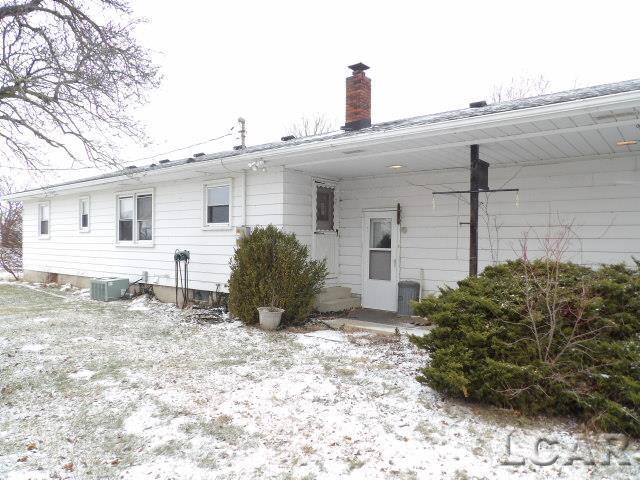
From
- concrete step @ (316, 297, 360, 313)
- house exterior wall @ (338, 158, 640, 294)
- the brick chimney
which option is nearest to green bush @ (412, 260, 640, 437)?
house exterior wall @ (338, 158, 640, 294)

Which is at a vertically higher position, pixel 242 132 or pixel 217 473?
pixel 242 132

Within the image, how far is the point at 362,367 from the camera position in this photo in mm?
5195

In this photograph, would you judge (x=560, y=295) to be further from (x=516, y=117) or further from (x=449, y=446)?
(x=516, y=117)

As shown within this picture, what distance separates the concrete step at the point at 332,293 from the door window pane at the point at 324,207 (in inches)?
49.3

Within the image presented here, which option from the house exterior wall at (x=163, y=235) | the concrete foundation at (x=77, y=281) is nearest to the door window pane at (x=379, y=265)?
the house exterior wall at (x=163, y=235)

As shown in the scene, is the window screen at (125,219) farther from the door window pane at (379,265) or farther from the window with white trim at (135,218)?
the door window pane at (379,265)

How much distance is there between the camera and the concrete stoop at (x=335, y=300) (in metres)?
8.46

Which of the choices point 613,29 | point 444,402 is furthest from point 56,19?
point 613,29

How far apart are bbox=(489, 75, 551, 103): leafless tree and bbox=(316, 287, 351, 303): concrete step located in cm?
1773

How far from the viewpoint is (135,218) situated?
1152 centimetres

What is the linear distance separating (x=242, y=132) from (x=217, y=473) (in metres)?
20.6

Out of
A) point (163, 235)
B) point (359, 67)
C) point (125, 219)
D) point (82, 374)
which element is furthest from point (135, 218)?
point (82, 374)

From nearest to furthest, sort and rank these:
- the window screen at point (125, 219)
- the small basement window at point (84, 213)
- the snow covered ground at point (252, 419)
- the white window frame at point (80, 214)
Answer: the snow covered ground at point (252, 419)
the window screen at point (125, 219)
the white window frame at point (80, 214)
the small basement window at point (84, 213)

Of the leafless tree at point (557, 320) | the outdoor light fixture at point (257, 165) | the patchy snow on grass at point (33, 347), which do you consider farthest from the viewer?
the outdoor light fixture at point (257, 165)
